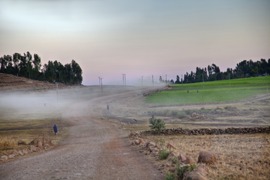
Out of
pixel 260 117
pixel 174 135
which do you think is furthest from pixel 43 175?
pixel 260 117

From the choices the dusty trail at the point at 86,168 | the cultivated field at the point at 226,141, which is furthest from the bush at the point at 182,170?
the dusty trail at the point at 86,168

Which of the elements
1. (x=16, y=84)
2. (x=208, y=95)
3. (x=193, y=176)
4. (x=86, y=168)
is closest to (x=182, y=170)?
(x=193, y=176)

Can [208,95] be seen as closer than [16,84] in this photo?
Yes

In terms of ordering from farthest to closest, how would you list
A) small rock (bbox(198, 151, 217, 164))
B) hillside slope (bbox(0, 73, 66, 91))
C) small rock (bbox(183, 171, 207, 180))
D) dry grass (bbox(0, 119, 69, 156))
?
hillside slope (bbox(0, 73, 66, 91)) → dry grass (bbox(0, 119, 69, 156)) → small rock (bbox(198, 151, 217, 164)) → small rock (bbox(183, 171, 207, 180))

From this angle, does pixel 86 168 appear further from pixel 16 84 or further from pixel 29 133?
pixel 16 84

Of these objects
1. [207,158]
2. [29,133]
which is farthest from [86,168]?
[29,133]

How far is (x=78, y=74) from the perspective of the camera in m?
165

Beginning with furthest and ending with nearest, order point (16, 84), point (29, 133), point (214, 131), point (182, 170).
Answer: point (16, 84)
point (29, 133)
point (214, 131)
point (182, 170)

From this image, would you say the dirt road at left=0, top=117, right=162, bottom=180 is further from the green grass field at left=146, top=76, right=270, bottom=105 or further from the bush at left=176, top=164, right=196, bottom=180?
the green grass field at left=146, top=76, right=270, bottom=105

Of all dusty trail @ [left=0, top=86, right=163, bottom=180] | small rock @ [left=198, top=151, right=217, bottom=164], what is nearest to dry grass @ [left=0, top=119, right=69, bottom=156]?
dusty trail @ [left=0, top=86, right=163, bottom=180]

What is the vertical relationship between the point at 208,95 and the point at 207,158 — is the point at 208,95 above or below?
below

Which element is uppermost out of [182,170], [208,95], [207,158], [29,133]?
[182,170]

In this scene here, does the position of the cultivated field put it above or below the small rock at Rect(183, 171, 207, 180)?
below

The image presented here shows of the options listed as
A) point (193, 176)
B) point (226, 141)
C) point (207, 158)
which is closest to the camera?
point (193, 176)
